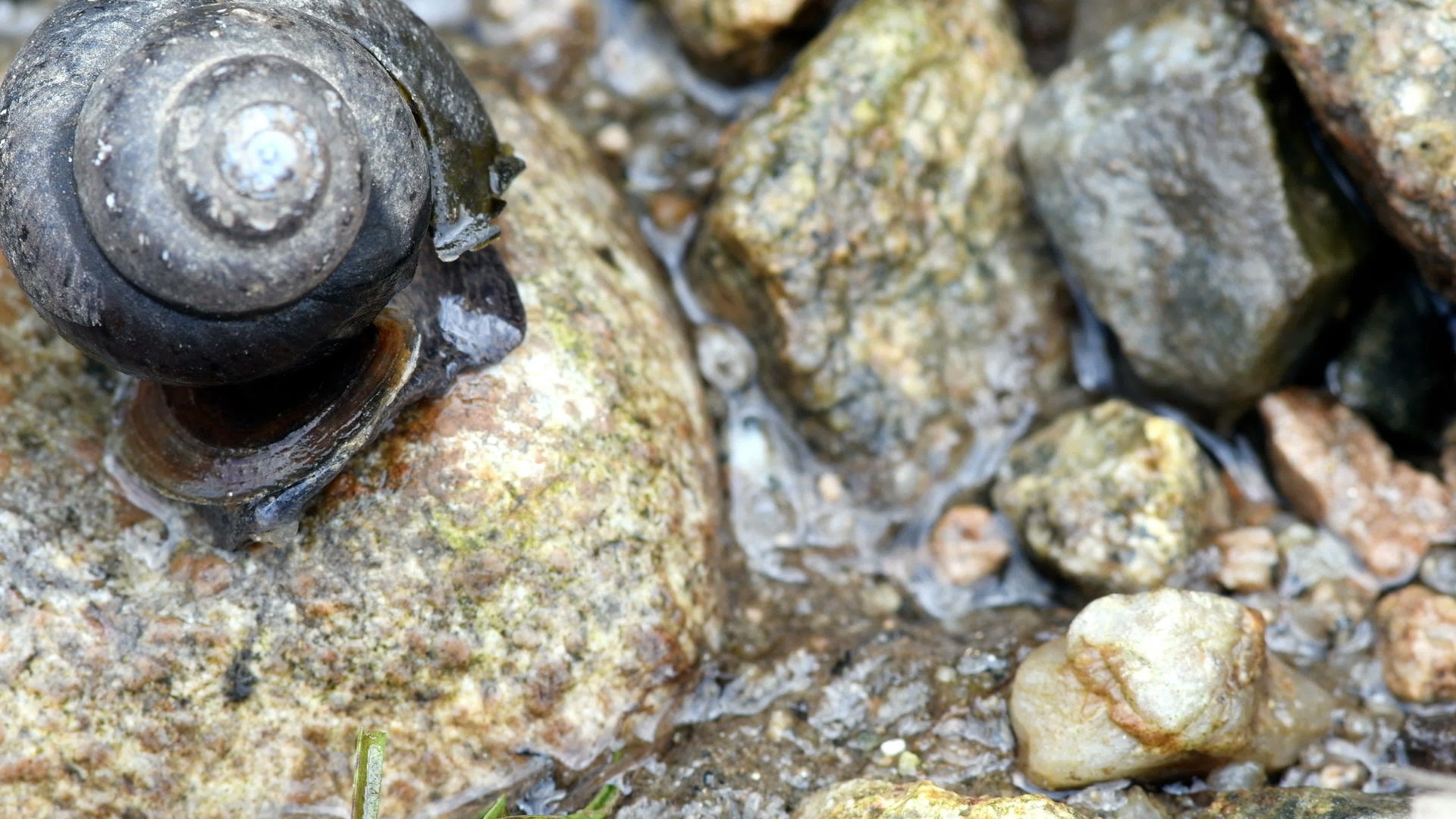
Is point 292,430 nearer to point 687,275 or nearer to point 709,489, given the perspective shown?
point 709,489

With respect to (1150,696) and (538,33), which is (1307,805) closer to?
(1150,696)

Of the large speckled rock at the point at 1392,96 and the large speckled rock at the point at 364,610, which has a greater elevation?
the large speckled rock at the point at 364,610

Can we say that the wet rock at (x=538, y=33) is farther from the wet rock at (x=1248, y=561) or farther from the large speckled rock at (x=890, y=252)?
the wet rock at (x=1248, y=561)

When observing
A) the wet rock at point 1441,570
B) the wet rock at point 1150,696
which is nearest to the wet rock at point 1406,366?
the wet rock at point 1441,570

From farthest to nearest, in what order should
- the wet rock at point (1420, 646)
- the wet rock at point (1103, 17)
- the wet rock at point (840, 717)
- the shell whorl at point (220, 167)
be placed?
the wet rock at point (1103, 17) < the wet rock at point (1420, 646) < the wet rock at point (840, 717) < the shell whorl at point (220, 167)

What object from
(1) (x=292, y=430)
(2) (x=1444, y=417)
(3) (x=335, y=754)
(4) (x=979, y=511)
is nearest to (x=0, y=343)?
(1) (x=292, y=430)

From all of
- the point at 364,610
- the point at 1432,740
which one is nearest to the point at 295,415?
the point at 364,610
